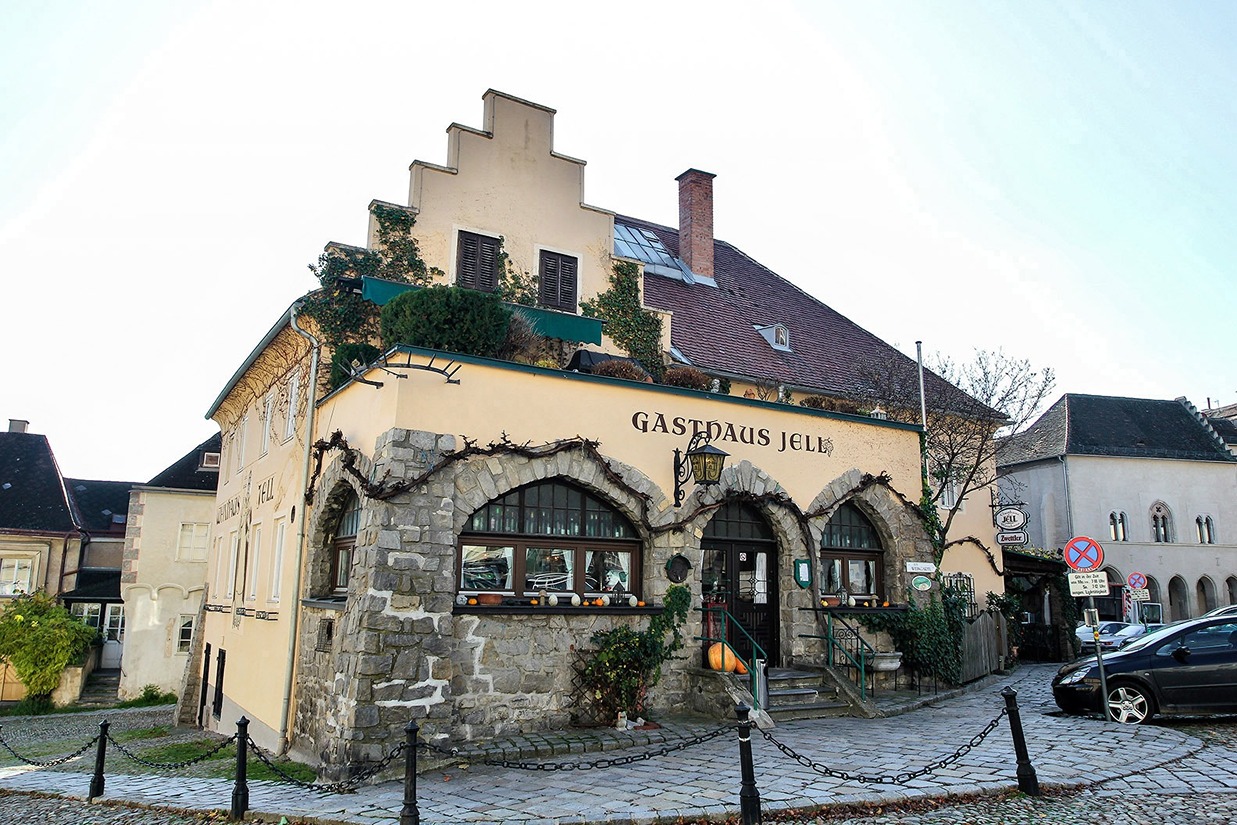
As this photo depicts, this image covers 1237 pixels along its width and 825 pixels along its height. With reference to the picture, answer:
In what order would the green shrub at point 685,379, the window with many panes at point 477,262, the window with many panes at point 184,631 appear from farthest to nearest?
the window with many panes at point 184,631 < the window with many panes at point 477,262 < the green shrub at point 685,379

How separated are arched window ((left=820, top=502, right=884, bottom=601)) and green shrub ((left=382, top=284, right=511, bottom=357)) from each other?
21.5 ft

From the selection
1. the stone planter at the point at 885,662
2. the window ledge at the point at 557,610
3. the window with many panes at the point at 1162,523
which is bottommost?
the stone planter at the point at 885,662

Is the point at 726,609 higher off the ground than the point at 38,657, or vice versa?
the point at 726,609

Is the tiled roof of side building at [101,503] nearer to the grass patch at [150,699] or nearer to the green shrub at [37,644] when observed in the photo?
the green shrub at [37,644]

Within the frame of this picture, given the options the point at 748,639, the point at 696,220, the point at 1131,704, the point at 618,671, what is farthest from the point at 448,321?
the point at 696,220

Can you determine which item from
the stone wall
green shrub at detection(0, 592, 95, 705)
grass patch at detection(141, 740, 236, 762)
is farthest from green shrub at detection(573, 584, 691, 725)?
green shrub at detection(0, 592, 95, 705)

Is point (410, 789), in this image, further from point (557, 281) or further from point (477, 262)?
point (557, 281)

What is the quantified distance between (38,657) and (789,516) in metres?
25.1

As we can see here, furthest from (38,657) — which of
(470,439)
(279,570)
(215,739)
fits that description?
(470,439)

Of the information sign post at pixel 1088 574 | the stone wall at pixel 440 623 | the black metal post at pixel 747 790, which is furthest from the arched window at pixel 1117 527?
the black metal post at pixel 747 790

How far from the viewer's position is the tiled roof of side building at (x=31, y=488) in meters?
31.4

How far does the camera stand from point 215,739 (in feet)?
57.0

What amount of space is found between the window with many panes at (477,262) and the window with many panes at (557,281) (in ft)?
3.03

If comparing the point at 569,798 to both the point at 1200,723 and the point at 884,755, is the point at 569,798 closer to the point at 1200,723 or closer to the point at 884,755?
the point at 884,755
